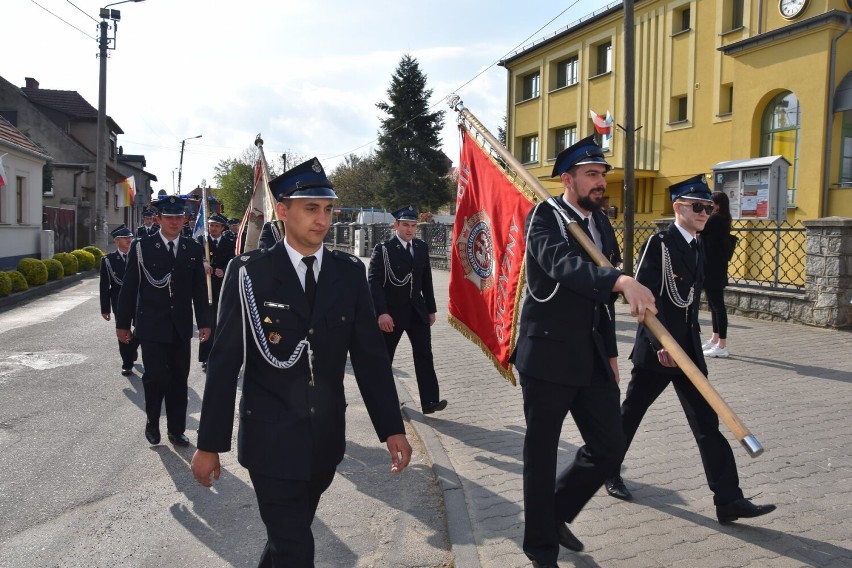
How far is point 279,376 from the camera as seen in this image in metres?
2.85

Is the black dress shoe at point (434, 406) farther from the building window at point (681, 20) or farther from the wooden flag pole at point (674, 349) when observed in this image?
the building window at point (681, 20)

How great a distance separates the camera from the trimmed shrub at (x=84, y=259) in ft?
81.4

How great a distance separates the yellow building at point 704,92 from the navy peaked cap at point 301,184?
669 inches

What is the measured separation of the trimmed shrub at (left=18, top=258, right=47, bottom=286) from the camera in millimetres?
18734

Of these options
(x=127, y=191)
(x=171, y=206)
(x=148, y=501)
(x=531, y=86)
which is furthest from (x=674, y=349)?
(x=127, y=191)

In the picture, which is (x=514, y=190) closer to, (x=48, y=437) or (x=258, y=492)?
(x=258, y=492)

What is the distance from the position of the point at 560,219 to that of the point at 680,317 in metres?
1.41

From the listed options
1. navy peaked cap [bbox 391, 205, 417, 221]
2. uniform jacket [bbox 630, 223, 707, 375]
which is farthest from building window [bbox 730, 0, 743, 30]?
uniform jacket [bbox 630, 223, 707, 375]

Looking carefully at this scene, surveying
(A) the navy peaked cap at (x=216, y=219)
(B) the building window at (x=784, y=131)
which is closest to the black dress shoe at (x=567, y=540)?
(A) the navy peaked cap at (x=216, y=219)

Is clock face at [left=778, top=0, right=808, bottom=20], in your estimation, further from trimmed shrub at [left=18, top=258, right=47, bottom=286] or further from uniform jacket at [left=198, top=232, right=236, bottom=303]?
trimmed shrub at [left=18, top=258, right=47, bottom=286]

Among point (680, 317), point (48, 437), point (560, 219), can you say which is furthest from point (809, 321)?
point (48, 437)

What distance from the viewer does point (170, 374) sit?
6.09 m

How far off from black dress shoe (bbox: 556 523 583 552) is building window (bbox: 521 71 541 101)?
30358mm

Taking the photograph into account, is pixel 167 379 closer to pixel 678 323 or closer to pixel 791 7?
pixel 678 323
